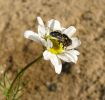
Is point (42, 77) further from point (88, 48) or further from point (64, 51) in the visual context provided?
point (64, 51)

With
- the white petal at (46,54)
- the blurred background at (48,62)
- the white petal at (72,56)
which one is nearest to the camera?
the white petal at (46,54)

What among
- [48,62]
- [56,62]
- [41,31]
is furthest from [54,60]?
[48,62]

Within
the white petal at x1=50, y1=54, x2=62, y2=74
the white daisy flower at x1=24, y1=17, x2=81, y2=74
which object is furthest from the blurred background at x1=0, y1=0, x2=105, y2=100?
the white petal at x1=50, y1=54, x2=62, y2=74

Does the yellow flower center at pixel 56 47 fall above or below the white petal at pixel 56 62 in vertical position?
above

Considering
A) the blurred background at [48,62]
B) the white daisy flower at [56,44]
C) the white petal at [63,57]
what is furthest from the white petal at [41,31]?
the blurred background at [48,62]

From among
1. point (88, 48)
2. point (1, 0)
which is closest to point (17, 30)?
point (1, 0)

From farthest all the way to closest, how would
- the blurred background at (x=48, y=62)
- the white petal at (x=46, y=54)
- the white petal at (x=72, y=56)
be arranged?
the blurred background at (x=48, y=62)
the white petal at (x=72, y=56)
the white petal at (x=46, y=54)

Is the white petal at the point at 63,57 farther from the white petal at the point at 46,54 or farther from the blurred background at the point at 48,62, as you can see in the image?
the blurred background at the point at 48,62

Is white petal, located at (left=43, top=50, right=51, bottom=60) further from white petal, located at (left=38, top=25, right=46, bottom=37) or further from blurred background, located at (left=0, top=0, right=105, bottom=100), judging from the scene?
blurred background, located at (left=0, top=0, right=105, bottom=100)
